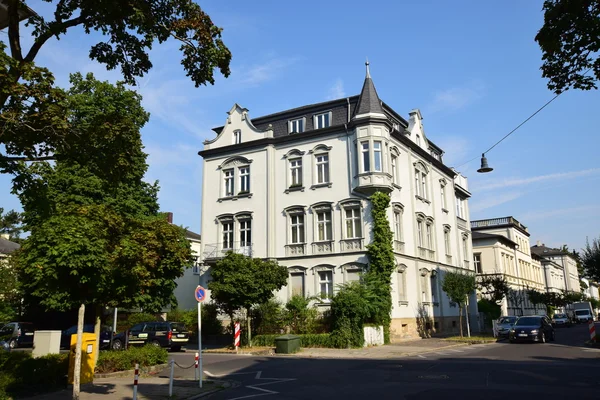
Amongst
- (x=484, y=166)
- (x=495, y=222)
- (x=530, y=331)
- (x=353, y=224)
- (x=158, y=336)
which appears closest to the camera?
(x=484, y=166)

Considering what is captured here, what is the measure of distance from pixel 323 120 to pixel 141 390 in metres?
25.0

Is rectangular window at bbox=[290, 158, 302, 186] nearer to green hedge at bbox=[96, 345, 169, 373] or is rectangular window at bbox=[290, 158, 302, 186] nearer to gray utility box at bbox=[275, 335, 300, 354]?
gray utility box at bbox=[275, 335, 300, 354]

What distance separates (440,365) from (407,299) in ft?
54.8

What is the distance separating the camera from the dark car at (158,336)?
89.5 feet

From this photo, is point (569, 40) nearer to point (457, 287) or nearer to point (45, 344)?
point (45, 344)

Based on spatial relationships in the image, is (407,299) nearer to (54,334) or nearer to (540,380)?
(540,380)

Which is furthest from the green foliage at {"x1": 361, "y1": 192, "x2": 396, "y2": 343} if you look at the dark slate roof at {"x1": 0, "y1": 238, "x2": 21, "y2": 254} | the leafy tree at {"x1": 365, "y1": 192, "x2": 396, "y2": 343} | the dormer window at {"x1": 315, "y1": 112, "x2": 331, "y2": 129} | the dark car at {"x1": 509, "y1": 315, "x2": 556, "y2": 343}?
the dark slate roof at {"x1": 0, "y1": 238, "x2": 21, "y2": 254}

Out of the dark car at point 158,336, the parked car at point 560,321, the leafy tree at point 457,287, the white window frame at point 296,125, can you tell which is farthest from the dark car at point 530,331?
the parked car at point 560,321

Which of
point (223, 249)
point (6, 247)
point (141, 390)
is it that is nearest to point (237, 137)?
point (223, 249)

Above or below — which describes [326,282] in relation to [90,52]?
below

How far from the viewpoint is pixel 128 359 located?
16.3m

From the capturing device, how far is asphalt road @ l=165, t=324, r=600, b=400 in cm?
1122

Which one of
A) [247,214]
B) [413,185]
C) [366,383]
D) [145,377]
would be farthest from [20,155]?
[413,185]

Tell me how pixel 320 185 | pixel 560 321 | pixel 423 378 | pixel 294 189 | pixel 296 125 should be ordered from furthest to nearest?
pixel 560 321, pixel 296 125, pixel 294 189, pixel 320 185, pixel 423 378
